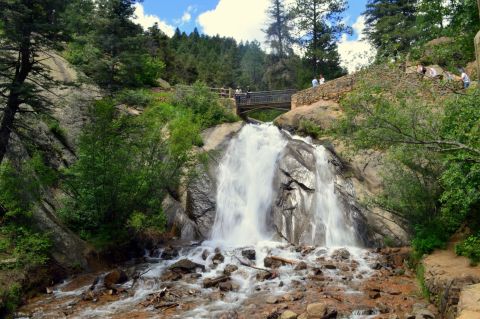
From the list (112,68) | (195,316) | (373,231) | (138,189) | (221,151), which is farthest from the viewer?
(112,68)

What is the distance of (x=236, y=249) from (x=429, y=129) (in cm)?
913

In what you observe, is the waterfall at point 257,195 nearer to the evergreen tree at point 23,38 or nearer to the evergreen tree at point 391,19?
the evergreen tree at point 23,38

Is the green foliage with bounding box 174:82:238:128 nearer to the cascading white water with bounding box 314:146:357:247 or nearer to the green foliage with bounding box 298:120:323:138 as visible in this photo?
the green foliage with bounding box 298:120:323:138

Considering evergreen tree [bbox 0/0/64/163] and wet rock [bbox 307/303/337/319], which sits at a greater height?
evergreen tree [bbox 0/0/64/163]

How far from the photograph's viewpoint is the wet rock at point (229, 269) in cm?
1353

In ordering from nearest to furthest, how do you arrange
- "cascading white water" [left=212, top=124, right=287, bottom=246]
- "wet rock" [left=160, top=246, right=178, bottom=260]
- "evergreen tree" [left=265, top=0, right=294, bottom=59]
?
"wet rock" [left=160, top=246, right=178, bottom=260] < "cascading white water" [left=212, top=124, right=287, bottom=246] < "evergreen tree" [left=265, top=0, right=294, bottom=59]

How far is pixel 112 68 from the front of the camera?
2516 cm

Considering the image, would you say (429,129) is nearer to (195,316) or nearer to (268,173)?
(195,316)

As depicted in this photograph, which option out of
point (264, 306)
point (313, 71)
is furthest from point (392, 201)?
point (313, 71)

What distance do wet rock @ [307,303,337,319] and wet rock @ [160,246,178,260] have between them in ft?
24.6

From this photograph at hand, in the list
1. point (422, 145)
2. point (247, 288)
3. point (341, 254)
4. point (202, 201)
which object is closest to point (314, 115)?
point (202, 201)

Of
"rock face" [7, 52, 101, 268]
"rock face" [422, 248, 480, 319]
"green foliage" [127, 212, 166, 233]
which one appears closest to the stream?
"rock face" [422, 248, 480, 319]

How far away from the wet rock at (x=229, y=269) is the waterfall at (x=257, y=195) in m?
3.96

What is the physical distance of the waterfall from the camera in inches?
727
